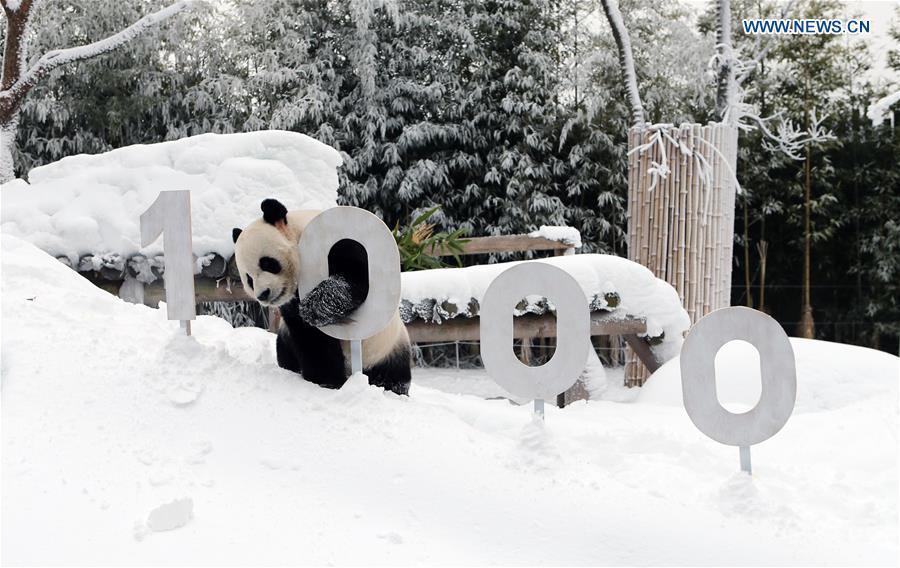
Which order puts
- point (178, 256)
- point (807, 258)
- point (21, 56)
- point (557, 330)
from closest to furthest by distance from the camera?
point (557, 330), point (178, 256), point (21, 56), point (807, 258)

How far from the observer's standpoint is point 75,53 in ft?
18.0

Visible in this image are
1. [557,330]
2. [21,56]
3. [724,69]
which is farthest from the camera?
[21,56]

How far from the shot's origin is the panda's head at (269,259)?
61.6 inches

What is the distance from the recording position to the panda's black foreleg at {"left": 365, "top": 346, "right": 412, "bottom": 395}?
1.74m

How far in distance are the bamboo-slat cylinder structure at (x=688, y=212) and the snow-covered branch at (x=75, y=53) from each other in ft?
12.4

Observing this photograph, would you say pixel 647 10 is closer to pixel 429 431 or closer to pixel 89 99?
pixel 89 99

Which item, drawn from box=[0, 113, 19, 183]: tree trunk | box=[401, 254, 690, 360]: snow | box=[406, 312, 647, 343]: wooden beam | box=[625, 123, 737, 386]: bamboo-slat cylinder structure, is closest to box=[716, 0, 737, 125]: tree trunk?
box=[625, 123, 737, 386]: bamboo-slat cylinder structure

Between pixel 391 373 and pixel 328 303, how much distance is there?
0.32m

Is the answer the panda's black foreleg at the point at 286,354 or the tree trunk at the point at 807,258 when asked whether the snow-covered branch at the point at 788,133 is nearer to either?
the tree trunk at the point at 807,258

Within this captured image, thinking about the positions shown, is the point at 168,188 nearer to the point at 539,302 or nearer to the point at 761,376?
the point at 539,302

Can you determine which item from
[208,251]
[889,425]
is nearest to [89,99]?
[208,251]

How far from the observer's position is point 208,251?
3.31 m

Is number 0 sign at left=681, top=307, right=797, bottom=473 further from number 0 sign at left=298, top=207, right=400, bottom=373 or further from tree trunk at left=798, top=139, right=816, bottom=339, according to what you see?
tree trunk at left=798, top=139, right=816, bottom=339

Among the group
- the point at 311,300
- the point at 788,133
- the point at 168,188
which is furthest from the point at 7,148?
the point at 788,133
